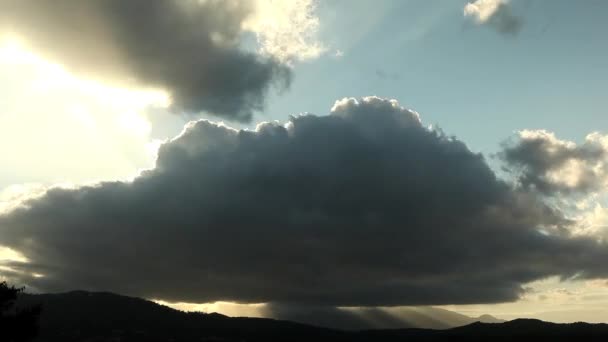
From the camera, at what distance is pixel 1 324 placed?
103 meters

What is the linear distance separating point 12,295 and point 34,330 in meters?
8.27

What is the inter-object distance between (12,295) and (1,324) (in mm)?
5749

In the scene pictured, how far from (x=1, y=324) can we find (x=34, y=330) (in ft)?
23.3

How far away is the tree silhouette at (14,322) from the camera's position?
340 feet

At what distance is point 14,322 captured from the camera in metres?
105

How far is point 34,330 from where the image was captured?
108625 millimetres

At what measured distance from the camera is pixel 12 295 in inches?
4190

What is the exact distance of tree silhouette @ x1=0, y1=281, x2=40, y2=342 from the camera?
104 meters
